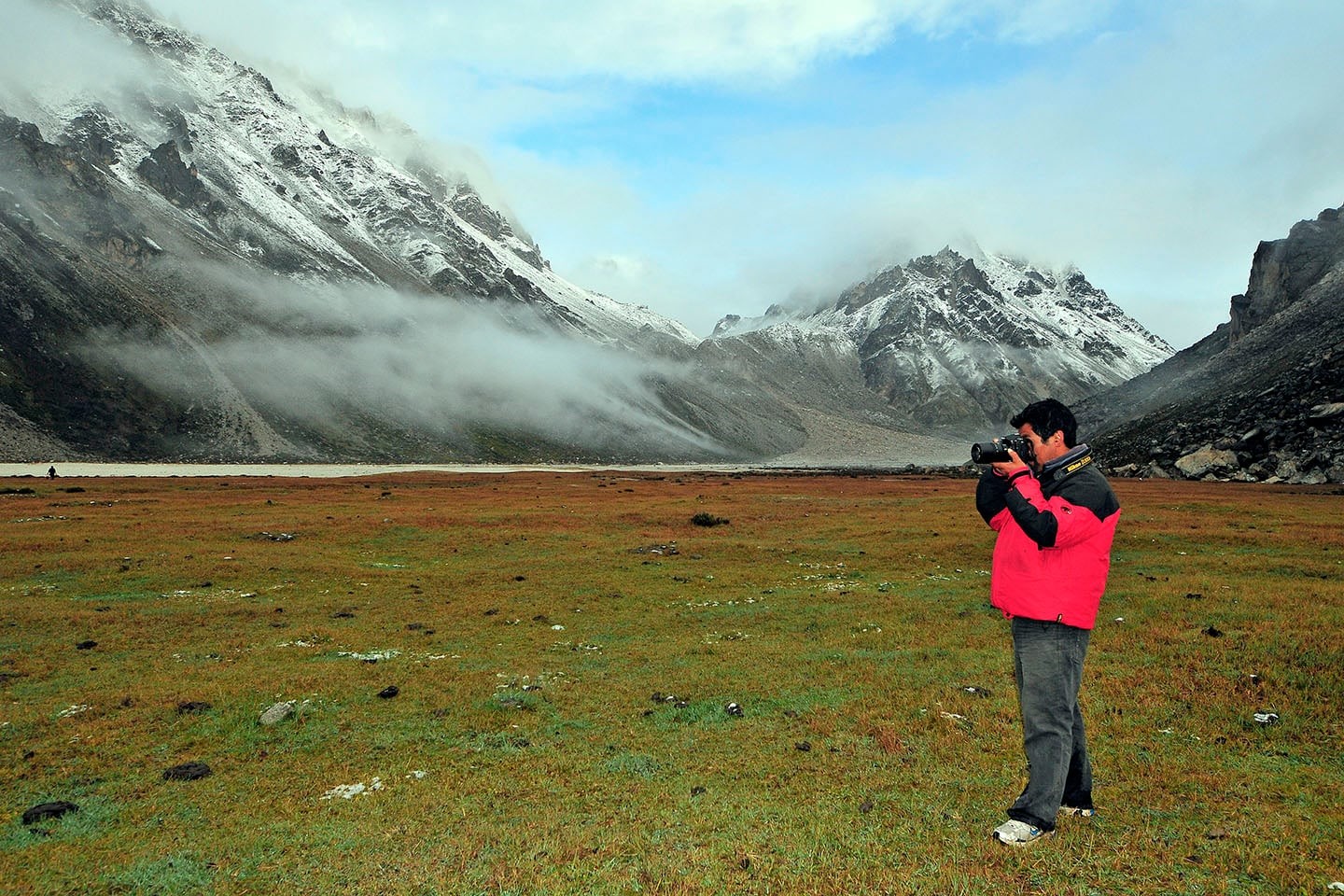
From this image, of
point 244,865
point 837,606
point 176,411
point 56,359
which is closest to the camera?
point 244,865

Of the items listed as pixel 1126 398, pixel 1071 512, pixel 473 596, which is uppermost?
pixel 1126 398

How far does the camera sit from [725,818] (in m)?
8.56

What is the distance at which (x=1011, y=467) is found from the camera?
7.98 meters

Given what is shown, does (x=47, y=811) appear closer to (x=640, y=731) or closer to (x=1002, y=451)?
(x=640, y=731)

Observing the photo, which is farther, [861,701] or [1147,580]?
[1147,580]

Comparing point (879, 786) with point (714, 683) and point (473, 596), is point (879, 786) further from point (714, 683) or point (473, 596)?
point (473, 596)

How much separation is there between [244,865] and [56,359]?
22977 centimetres

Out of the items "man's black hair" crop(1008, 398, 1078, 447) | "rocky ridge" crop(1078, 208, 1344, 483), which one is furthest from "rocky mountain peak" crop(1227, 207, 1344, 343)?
"man's black hair" crop(1008, 398, 1078, 447)

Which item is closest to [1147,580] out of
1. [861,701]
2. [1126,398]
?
[861,701]

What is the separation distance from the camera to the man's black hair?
8.25m

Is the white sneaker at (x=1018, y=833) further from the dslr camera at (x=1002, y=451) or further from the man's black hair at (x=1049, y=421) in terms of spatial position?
the man's black hair at (x=1049, y=421)

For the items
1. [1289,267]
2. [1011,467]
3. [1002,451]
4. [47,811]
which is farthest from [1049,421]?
[1289,267]

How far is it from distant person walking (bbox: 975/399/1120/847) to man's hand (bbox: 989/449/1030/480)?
1 cm

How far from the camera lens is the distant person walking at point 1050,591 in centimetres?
759
